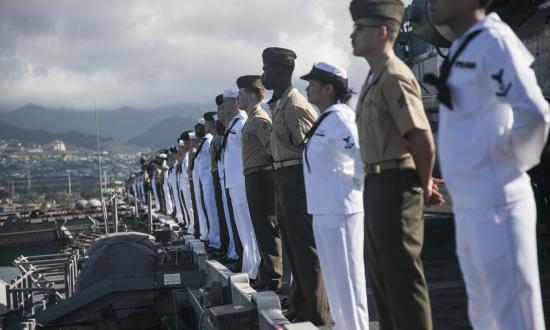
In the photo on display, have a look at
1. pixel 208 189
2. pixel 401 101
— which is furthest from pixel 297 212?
pixel 208 189

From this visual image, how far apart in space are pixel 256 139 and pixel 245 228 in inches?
51.0

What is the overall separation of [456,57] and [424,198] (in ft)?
2.95

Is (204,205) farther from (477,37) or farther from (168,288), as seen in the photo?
(477,37)

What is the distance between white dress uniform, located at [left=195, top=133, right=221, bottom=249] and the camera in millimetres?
11477

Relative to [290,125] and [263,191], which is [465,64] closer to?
[290,125]

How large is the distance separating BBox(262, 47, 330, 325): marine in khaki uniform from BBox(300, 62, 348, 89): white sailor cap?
2.67 feet

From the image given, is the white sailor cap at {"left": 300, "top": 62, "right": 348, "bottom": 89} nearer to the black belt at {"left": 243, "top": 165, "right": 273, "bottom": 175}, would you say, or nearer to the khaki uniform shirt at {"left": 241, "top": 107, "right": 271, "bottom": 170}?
the khaki uniform shirt at {"left": 241, "top": 107, "right": 271, "bottom": 170}

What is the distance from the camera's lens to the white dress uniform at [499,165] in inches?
117

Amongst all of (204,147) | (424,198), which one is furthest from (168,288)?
(424,198)

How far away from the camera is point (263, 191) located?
285 inches

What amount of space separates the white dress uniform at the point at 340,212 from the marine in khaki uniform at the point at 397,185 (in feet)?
2.69

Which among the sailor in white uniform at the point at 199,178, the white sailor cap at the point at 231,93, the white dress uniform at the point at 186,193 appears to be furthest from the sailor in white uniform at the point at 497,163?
the white dress uniform at the point at 186,193

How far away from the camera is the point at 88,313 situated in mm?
12148

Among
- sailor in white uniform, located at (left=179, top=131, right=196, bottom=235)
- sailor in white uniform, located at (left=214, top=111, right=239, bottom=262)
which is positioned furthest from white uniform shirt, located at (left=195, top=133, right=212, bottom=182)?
sailor in white uniform, located at (left=179, top=131, right=196, bottom=235)
